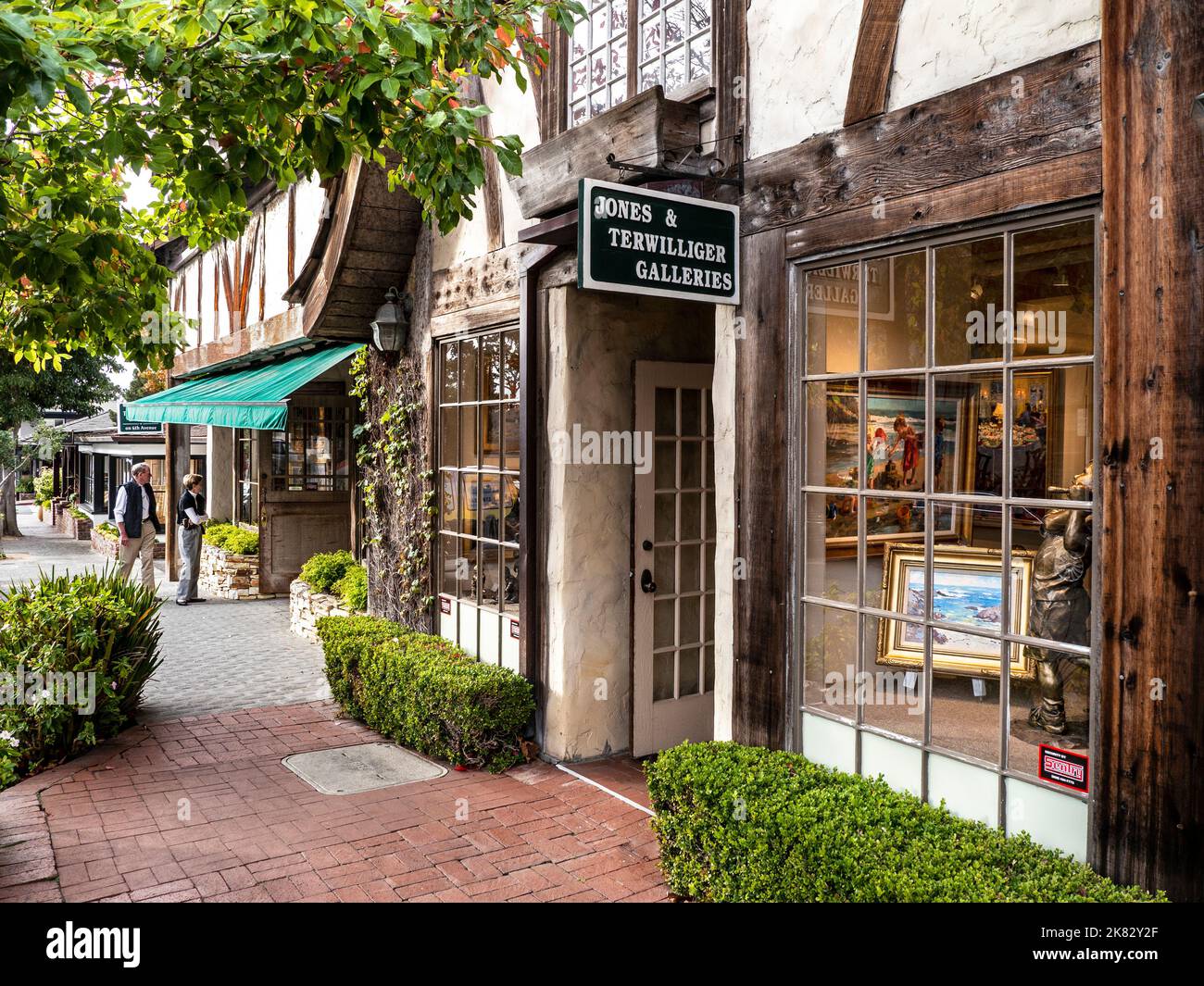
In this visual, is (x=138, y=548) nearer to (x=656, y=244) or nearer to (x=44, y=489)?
(x=656, y=244)

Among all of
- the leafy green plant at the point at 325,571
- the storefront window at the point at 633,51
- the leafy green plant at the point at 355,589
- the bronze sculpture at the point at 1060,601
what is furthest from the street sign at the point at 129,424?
the bronze sculpture at the point at 1060,601

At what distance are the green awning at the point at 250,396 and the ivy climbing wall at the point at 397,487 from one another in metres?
0.81

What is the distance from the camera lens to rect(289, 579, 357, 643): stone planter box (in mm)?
10578

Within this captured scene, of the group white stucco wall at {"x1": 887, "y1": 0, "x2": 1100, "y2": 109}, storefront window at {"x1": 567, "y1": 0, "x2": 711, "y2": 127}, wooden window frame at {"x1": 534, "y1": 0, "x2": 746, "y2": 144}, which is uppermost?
storefront window at {"x1": 567, "y1": 0, "x2": 711, "y2": 127}

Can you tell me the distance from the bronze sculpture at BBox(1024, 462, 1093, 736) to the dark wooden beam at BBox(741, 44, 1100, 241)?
1123mm

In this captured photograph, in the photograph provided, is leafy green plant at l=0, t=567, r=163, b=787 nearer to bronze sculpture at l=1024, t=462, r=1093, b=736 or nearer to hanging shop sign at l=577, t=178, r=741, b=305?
hanging shop sign at l=577, t=178, r=741, b=305

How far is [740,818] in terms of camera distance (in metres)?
4.00

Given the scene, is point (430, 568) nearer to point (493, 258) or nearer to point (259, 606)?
point (493, 258)

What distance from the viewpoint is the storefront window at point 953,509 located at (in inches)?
133

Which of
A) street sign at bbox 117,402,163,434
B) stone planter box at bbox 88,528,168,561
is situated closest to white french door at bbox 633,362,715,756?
street sign at bbox 117,402,163,434

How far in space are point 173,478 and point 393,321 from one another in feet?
32.0

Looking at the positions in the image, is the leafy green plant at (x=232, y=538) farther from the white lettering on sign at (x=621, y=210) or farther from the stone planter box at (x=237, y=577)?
the white lettering on sign at (x=621, y=210)

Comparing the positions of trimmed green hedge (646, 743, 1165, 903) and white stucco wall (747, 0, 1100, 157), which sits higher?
white stucco wall (747, 0, 1100, 157)
